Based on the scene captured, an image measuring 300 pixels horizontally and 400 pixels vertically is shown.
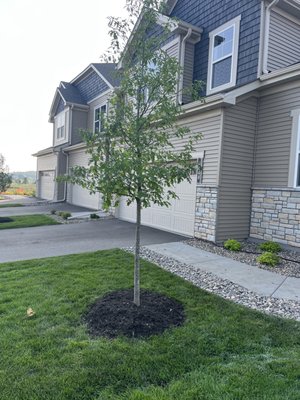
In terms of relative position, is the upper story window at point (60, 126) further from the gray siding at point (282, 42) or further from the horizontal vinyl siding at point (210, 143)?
the gray siding at point (282, 42)

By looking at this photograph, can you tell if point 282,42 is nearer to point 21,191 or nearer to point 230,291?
point 230,291

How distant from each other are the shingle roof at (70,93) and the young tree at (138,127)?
16.6 meters

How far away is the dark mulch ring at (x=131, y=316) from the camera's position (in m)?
3.67

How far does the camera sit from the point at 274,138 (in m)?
8.43

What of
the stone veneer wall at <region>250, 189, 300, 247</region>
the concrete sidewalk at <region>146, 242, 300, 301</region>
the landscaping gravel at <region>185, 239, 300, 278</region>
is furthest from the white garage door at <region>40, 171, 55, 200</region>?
the stone veneer wall at <region>250, 189, 300, 247</region>

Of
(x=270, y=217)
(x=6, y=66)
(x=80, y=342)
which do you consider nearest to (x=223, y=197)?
(x=270, y=217)

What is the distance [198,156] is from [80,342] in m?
6.65

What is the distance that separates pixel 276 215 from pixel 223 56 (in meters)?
5.50

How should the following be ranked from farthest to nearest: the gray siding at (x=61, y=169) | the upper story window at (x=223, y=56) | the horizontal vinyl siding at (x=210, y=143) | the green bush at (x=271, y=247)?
the gray siding at (x=61, y=169)
the upper story window at (x=223, y=56)
the horizontal vinyl siding at (x=210, y=143)
the green bush at (x=271, y=247)

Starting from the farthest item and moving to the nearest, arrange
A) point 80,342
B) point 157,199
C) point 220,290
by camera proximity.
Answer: point 220,290 < point 157,199 < point 80,342

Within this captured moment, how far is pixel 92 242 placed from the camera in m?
8.81

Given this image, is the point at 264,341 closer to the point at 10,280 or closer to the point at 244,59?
the point at 10,280

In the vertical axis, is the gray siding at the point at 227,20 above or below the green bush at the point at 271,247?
above

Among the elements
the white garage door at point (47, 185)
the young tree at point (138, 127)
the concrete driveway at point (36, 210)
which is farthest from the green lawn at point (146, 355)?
the white garage door at point (47, 185)
